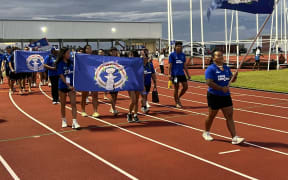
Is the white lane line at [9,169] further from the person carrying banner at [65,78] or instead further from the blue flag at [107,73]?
the blue flag at [107,73]

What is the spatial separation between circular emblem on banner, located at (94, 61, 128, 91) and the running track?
101 centimetres

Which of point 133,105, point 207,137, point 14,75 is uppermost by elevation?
point 14,75

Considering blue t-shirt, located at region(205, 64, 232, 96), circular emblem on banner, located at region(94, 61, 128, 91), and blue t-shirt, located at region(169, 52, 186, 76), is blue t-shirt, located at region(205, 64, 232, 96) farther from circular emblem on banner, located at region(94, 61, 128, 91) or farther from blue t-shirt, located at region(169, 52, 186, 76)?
blue t-shirt, located at region(169, 52, 186, 76)

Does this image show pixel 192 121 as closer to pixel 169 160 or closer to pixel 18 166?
pixel 169 160

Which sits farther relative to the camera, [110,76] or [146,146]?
[110,76]

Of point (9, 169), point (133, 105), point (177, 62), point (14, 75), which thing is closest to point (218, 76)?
point (133, 105)

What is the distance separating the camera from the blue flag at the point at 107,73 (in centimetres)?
947

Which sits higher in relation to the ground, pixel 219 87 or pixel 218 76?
pixel 218 76

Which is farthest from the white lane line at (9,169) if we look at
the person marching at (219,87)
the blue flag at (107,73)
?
the person marching at (219,87)

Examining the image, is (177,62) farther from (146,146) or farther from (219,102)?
(146,146)

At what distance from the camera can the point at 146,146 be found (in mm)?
7625

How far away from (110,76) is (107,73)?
11cm

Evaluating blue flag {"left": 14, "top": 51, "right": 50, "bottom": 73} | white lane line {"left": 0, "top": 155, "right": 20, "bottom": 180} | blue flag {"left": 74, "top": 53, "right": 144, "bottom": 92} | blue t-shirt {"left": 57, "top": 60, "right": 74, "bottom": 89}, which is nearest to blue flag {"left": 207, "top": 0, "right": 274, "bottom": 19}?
blue flag {"left": 74, "top": 53, "right": 144, "bottom": 92}

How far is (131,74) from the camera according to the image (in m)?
10.1
